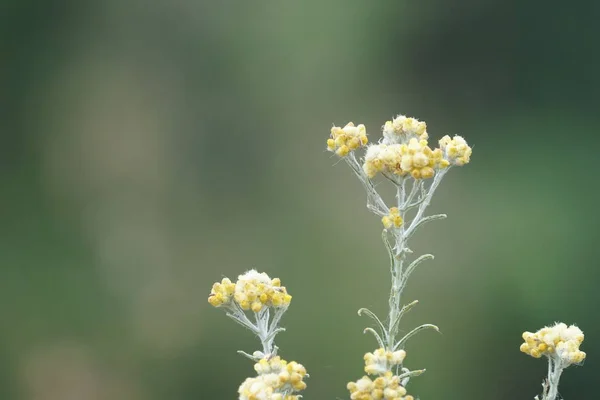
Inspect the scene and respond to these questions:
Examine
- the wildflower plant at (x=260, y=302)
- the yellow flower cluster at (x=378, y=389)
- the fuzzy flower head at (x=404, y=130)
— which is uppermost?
the fuzzy flower head at (x=404, y=130)

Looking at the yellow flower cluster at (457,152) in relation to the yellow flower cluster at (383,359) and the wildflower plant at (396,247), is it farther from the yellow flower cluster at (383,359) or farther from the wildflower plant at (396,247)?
the yellow flower cluster at (383,359)

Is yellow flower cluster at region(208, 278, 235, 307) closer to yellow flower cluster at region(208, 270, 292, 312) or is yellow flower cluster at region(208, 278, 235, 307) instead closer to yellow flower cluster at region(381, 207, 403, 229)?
yellow flower cluster at region(208, 270, 292, 312)

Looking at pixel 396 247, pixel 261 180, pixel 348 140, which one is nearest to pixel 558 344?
pixel 396 247

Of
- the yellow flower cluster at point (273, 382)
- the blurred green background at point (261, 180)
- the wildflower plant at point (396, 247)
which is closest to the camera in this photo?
the yellow flower cluster at point (273, 382)

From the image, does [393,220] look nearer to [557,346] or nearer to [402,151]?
[402,151]

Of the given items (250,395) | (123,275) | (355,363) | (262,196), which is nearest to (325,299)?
(355,363)

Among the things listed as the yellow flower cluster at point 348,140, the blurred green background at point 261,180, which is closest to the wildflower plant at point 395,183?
the yellow flower cluster at point 348,140
